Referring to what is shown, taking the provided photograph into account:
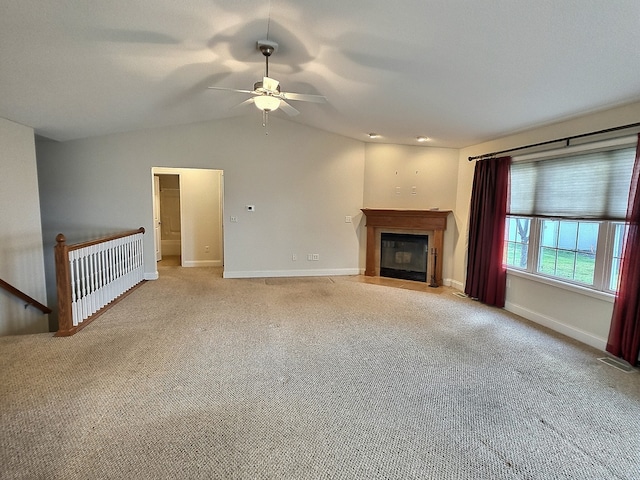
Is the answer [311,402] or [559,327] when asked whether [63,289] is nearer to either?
[311,402]

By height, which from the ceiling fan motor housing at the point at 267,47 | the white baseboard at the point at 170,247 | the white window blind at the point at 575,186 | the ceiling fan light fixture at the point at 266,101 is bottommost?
the white baseboard at the point at 170,247

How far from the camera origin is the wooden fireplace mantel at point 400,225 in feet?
18.1

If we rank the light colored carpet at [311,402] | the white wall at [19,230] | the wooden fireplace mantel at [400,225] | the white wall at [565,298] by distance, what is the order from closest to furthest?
the light colored carpet at [311,402] < the white wall at [565,298] < the white wall at [19,230] < the wooden fireplace mantel at [400,225]

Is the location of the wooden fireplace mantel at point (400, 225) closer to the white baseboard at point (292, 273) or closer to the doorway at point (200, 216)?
the white baseboard at point (292, 273)

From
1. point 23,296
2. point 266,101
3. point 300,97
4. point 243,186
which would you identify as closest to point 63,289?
point 23,296

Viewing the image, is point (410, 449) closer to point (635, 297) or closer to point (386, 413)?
point (386, 413)

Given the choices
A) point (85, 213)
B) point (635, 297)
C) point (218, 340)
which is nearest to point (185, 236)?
point (85, 213)

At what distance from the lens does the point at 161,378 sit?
2428mm

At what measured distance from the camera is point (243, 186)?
5.69 metres

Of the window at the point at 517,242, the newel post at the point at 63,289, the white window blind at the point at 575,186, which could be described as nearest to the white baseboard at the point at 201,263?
the newel post at the point at 63,289

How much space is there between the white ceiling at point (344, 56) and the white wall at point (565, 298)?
163 millimetres

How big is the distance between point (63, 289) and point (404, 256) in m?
5.08

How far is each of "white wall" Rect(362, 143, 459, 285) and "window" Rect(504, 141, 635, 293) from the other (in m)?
1.33

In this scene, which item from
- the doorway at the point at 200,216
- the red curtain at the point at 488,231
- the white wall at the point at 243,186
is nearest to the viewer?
the red curtain at the point at 488,231
